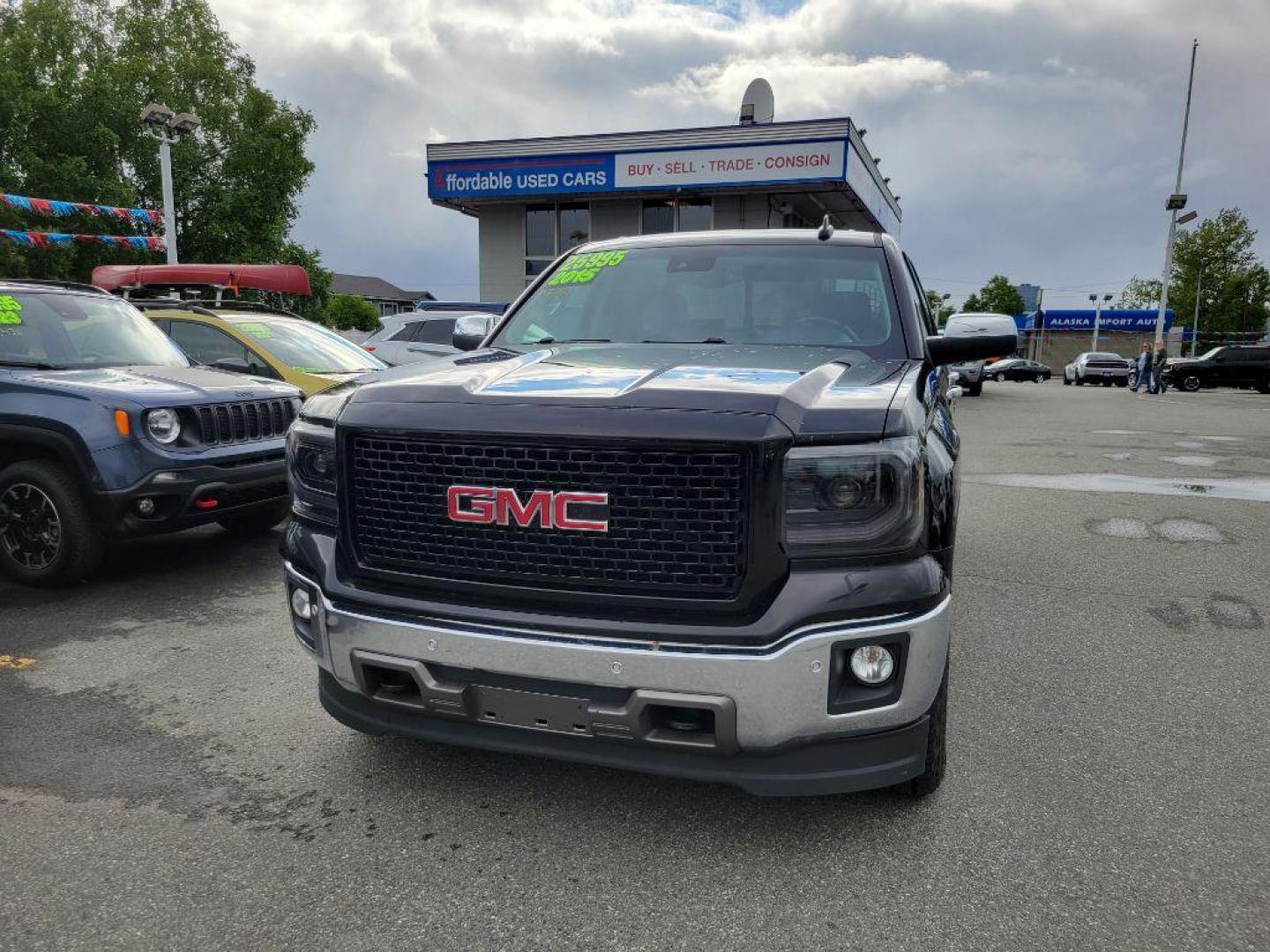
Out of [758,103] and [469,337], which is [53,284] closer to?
[469,337]

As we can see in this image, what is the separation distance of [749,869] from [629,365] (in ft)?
4.89

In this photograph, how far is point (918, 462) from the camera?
213 centimetres

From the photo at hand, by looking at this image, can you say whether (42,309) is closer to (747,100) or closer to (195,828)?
(195,828)

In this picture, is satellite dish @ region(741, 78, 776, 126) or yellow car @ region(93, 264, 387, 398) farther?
satellite dish @ region(741, 78, 776, 126)

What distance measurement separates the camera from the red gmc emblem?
83.7 inches

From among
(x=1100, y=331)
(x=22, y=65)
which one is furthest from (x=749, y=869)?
(x=1100, y=331)

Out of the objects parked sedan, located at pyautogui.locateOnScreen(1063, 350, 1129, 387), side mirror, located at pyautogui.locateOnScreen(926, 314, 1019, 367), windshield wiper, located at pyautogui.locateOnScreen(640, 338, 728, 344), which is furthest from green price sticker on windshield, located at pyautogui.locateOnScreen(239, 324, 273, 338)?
parked sedan, located at pyautogui.locateOnScreen(1063, 350, 1129, 387)

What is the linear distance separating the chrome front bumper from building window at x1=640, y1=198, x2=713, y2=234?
23.7m

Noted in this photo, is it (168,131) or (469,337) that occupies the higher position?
(168,131)

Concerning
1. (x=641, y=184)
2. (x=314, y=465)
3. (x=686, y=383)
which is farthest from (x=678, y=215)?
(x=686, y=383)

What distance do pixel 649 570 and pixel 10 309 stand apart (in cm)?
534

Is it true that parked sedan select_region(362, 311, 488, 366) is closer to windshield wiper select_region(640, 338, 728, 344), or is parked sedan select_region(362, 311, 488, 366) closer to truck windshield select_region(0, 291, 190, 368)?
truck windshield select_region(0, 291, 190, 368)

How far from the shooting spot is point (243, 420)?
530 cm

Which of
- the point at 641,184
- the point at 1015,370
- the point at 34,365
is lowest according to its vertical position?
the point at 1015,370
